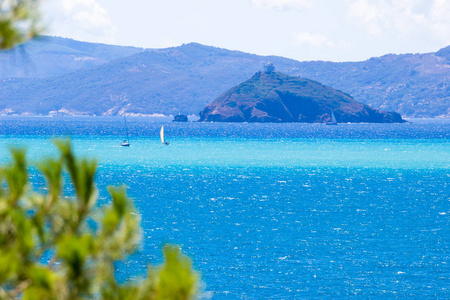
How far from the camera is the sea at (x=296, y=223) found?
4562cm

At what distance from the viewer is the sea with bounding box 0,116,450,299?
45625 millimetres

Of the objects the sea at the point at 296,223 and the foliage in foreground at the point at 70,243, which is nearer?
the foliage in foreground at the point at 70,243

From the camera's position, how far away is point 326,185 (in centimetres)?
10212

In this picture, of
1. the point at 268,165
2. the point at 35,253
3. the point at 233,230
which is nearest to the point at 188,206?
the point at 233,230

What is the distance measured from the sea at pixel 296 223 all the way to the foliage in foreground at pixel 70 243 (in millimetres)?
663

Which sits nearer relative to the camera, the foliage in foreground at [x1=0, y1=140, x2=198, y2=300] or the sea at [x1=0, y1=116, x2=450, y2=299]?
the foliage in foreground at [x1=0, y1=140, x2=198, y2=300]

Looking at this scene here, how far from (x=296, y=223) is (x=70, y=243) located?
2482 inches

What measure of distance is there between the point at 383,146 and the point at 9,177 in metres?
193

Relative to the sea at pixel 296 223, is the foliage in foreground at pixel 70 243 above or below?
above

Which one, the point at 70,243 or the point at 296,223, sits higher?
the point at 70,243

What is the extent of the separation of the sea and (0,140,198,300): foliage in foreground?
663mm

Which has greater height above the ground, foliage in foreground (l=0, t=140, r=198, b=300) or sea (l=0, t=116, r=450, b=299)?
foliage in foreground (l=0, t=140, r=198, b=300)

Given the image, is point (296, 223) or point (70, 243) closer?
point (70, 243)

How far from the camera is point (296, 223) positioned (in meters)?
69.1
